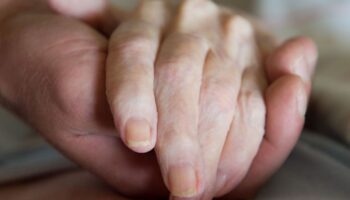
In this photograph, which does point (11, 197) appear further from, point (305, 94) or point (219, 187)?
point (305, 94)

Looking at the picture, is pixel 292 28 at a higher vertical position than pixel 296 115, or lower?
lower

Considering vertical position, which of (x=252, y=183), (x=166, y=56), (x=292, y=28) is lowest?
(x=292, y=28)

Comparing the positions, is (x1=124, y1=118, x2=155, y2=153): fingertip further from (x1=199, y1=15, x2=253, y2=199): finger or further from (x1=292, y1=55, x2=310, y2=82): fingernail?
(x1=292, y1=55, x2=310, y2=82): fingernail

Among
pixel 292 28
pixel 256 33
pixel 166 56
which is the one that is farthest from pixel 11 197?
pixel 292 28

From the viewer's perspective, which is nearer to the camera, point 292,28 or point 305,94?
point 305,94

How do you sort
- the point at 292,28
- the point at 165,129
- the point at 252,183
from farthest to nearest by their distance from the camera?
the point at 292,28 < the point at 252,183 < the point at 165,129

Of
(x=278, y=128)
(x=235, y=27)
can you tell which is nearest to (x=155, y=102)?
A: (x=278, y=128)
